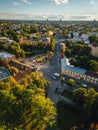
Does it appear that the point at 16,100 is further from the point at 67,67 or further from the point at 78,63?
the point at 78,63

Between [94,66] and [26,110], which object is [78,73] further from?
[26,110]

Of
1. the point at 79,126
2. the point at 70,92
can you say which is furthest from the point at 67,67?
the point at 79,126

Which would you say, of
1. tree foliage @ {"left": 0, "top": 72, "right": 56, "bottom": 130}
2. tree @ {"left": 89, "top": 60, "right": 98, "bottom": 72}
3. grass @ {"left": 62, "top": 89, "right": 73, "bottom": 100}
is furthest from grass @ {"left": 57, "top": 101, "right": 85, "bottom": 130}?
tree @ {"left": 89, "top": 60, "right": 98, "bottom": 72}

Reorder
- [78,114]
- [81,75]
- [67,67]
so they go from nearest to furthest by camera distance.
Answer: [78,114] → [81,75] → [67,67]

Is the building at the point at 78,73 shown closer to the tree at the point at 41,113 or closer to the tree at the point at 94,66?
the tree at the point at 94,66

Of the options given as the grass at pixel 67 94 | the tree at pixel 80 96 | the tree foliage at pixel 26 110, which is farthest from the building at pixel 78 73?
the tree foliage at pixel 26 110

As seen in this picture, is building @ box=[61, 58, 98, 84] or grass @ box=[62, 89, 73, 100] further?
building @ box=[61, 58, 98, 84]

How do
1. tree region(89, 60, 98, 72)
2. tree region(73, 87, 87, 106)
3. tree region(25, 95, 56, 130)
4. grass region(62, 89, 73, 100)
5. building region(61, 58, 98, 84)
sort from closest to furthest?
tree region(25, 95, 56, 130), tree region(73, 87, 87, 106), grass region(62, 89, 73, 100), building region(61, 58, 98, 84), tree region(89, 60, 98, 72)

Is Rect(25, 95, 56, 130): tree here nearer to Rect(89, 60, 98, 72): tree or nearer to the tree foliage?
the tree foliage
